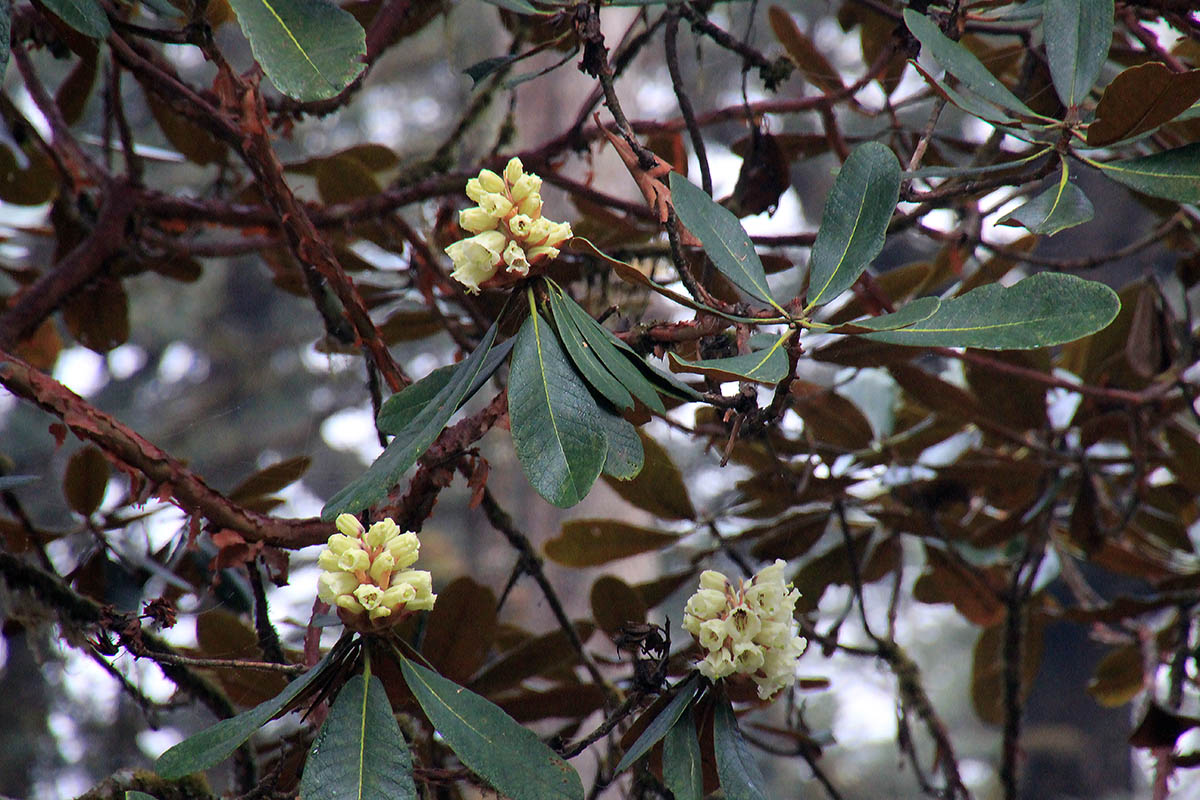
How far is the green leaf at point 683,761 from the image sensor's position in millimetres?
661

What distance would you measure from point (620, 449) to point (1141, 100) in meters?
0.48

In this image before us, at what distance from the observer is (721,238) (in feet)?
2.28

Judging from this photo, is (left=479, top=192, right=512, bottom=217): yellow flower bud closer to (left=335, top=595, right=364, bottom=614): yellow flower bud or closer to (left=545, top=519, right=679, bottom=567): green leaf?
(left=335, top=595, right=364, bottom=614): yellow flower bud

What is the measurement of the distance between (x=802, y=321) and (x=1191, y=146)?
38 cm

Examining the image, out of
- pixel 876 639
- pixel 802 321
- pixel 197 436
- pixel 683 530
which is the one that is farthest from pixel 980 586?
pixel 197 436

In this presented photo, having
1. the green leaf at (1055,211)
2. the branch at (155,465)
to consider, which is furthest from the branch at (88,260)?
the green leaf at (1055,211)

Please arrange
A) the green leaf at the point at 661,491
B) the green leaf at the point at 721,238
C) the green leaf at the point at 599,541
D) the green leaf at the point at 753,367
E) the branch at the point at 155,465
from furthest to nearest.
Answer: the green leaf at the point at 599,541, the green leaf at the point at 661,491, the branch at the point at 155,465, the green leaf at the point at 721,238, the green leaf at the point at 753,367

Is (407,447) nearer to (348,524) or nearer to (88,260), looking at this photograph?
(348,524)

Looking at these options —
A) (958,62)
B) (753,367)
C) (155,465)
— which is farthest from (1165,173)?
(155,465)

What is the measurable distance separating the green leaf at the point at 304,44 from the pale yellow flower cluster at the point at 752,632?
0.46 meters

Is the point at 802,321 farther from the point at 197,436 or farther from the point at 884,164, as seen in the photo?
the point at 197,436

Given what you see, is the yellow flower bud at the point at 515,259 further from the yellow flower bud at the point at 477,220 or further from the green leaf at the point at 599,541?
the green leaf at the point at 599,541

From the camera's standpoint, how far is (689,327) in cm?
72

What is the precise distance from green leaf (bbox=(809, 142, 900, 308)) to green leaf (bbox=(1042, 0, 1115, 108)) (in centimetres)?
20
